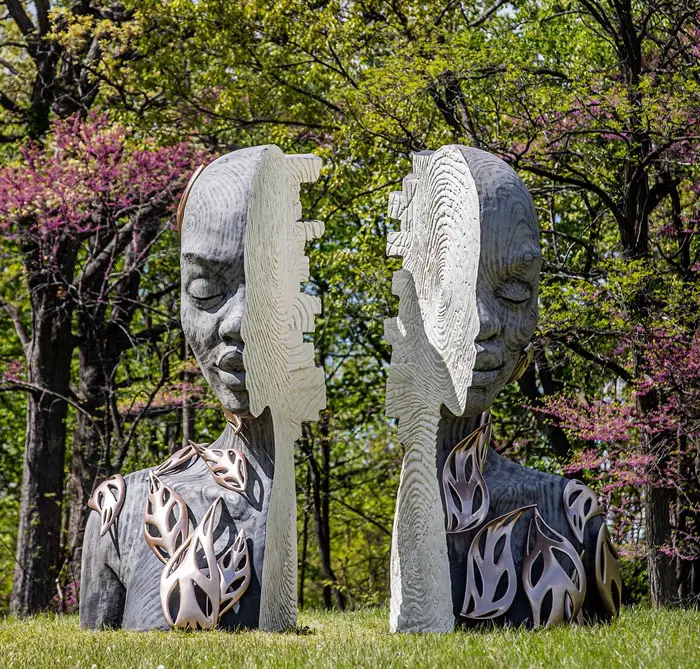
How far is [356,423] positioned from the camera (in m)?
17.3

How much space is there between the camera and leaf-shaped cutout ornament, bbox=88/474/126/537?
22.9 ft

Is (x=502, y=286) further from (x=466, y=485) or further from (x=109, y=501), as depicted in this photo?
(x=109, y=501)

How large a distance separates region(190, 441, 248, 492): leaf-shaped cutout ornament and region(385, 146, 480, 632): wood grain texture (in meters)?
0.99

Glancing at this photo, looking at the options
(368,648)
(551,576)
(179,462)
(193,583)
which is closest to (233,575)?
(193,583)

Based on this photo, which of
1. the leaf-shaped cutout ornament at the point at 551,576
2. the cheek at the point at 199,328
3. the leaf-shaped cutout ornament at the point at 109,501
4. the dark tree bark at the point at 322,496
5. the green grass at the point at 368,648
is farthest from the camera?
the dark tree bark at the point at 322,496

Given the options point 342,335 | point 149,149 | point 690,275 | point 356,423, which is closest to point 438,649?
point 690,275

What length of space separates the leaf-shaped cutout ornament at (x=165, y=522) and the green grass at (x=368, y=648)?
546 millimetres

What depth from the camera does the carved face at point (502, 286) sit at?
639 cm

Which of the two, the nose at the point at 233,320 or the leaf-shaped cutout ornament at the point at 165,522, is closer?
the nose at the point at 233,320

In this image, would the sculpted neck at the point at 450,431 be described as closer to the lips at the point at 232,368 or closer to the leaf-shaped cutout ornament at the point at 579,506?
the leaf-shaped cutout ornament at the point at 579,506

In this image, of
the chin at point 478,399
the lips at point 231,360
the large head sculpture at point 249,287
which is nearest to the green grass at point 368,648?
the chin at point 478,399

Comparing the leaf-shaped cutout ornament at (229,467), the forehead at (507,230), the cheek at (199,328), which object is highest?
the forehead at (507,230)

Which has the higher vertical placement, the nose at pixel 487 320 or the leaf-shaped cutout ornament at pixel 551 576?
the nose at pixel 487 320

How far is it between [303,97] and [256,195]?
8.80m
